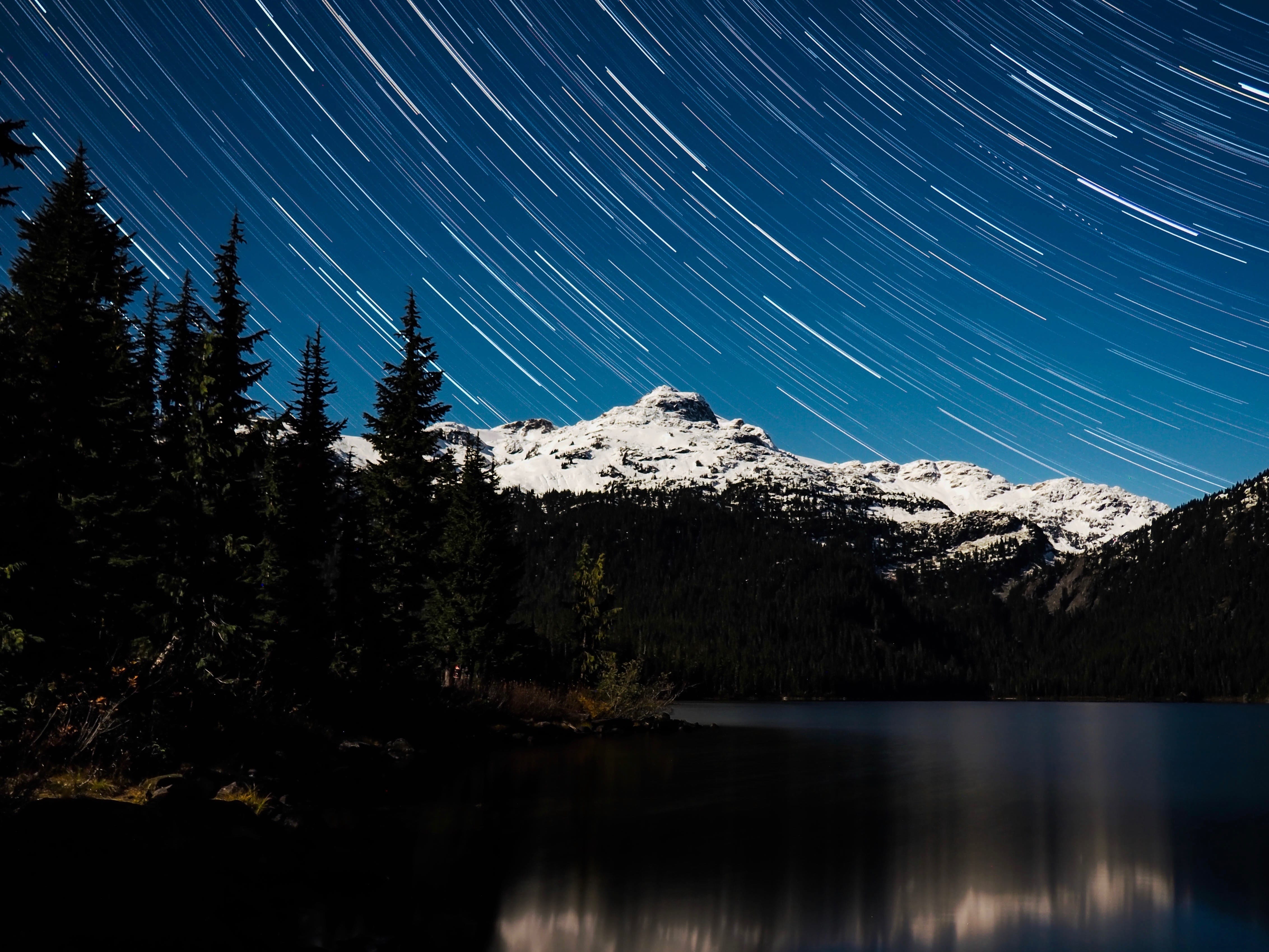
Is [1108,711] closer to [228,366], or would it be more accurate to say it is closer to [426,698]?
[426,698]

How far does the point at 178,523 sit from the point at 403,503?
14990mm

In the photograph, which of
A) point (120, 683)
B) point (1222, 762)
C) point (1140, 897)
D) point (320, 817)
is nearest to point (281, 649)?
point (120, 683)

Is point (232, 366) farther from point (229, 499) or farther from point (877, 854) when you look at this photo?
point (877, 854)

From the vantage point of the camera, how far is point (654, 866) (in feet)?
69.6

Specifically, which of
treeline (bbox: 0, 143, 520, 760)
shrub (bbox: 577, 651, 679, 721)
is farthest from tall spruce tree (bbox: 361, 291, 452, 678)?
shrub (bbox: 577, 651, 679, 721)

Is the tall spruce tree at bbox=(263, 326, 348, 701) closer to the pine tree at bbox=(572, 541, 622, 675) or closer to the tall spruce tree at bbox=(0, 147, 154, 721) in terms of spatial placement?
the tall spruce tree at bbox=(0, 147, 154, 721)

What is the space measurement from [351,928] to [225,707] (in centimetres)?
1655

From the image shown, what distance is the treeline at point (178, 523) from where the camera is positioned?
69.7 feet

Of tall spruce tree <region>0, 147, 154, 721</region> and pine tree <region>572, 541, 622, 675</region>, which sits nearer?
tall spruce tree <region>0, 147, 154, 721</region>

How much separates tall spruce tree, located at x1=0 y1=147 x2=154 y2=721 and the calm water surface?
13.5m

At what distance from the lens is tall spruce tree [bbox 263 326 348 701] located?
35.2 m

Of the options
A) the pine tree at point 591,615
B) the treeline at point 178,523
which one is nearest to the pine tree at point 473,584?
the treeline at point 178,523

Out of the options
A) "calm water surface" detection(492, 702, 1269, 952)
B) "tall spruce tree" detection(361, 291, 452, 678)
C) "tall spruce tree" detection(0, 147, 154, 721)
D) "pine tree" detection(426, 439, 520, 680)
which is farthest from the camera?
"pine tree" detection(426, 439, 520, 680)

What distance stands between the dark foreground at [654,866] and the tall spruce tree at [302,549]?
5.75 m
